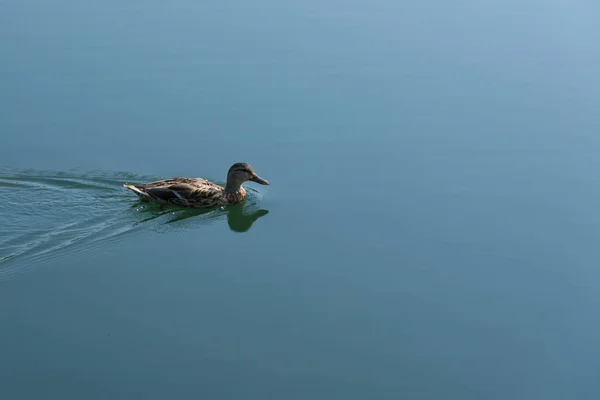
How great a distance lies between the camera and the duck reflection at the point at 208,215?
34.6 ft

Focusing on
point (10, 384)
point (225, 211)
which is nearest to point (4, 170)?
point (225, 211)

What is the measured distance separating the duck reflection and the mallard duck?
0.09m

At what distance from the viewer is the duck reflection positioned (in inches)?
416

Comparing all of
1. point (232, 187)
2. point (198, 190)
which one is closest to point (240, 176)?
point (232, 187)

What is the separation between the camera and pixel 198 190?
35.2ft

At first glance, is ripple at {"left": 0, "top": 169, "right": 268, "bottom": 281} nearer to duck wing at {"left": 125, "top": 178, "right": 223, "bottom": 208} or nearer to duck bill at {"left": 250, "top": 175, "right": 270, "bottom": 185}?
duck wing at {"left": 125, "top": 178, "right": 223, "bottom": 208}

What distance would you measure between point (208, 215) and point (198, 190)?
0.32 meters

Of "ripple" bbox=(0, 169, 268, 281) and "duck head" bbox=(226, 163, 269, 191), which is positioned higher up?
"duck head" bbox=(226, 163, 269, 191)

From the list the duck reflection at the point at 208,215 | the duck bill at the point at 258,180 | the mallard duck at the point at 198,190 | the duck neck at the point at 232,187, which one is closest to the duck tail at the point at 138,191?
the mallard duck at the point at 198,190

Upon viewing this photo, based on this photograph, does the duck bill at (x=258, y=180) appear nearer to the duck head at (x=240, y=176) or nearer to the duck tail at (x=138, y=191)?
the duck head at (x=240, y=176)

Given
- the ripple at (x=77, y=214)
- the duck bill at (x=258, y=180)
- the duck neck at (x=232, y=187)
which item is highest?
the duck bill at (x=258, y=180)

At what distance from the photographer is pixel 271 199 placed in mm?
10898

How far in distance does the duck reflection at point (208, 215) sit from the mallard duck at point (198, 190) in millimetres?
87

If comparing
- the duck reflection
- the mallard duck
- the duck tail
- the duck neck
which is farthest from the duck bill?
the duck tail
